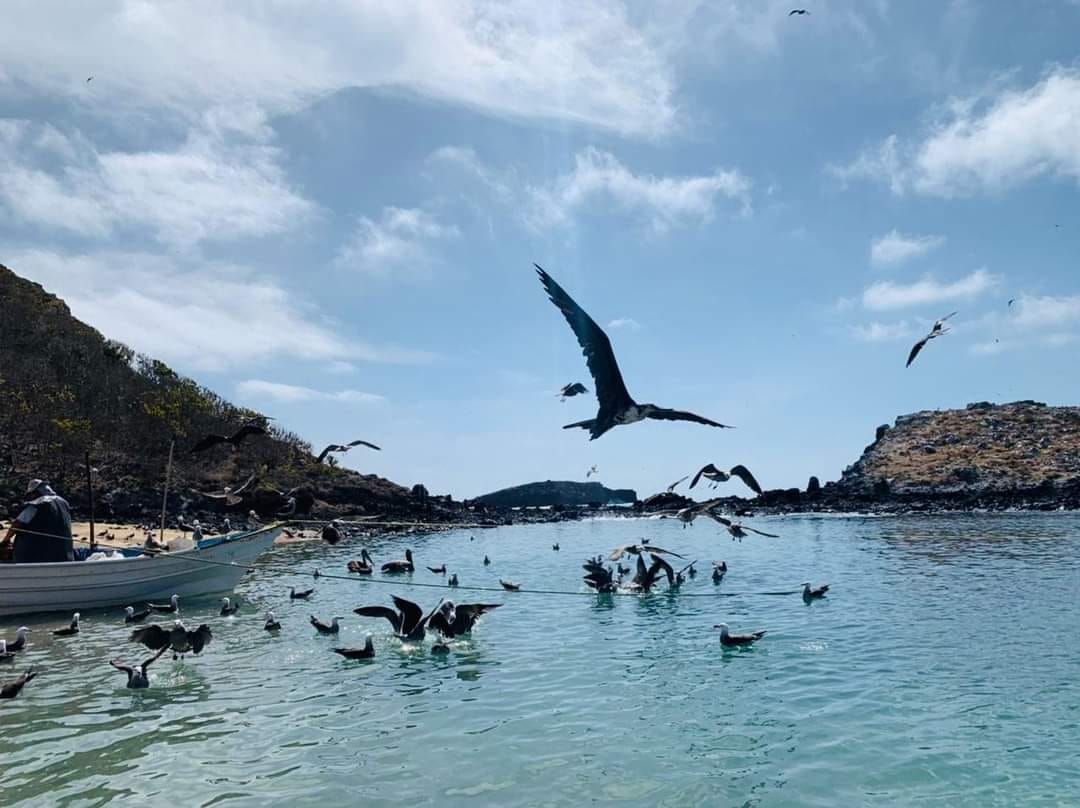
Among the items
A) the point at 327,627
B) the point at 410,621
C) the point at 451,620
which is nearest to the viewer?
Result: the point at 410,621

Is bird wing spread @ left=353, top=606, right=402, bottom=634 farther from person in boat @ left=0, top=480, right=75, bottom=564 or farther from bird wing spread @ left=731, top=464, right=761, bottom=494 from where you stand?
person in boat @ left=0, top=480, right=75, bottom=564

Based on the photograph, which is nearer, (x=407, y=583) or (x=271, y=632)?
(x=407, y=583)

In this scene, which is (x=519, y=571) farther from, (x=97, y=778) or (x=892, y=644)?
(x=97, y=778)

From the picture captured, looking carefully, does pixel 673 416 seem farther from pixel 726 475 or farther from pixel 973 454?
pixel 973 454

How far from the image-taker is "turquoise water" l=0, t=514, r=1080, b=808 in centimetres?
862

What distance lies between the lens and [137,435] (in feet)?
164

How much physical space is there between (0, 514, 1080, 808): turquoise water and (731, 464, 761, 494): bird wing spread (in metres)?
3.19

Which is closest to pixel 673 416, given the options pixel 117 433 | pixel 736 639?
pixel 736 639

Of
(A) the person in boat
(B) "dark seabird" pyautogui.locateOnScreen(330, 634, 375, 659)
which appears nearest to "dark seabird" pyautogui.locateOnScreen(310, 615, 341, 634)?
(B) "dark seabird" pyautogui.locateOnScreen(330, 634, 375, 659)

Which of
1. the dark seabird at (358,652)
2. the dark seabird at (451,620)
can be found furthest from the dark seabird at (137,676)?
the dark seabird at (451,620)

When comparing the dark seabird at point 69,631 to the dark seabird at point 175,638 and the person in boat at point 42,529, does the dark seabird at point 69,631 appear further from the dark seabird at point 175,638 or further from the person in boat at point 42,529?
the dark seabird at point 175,638

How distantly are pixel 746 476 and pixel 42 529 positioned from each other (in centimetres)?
1559

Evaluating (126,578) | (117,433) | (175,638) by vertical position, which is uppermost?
(117,433)

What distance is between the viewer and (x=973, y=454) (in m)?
81.1
